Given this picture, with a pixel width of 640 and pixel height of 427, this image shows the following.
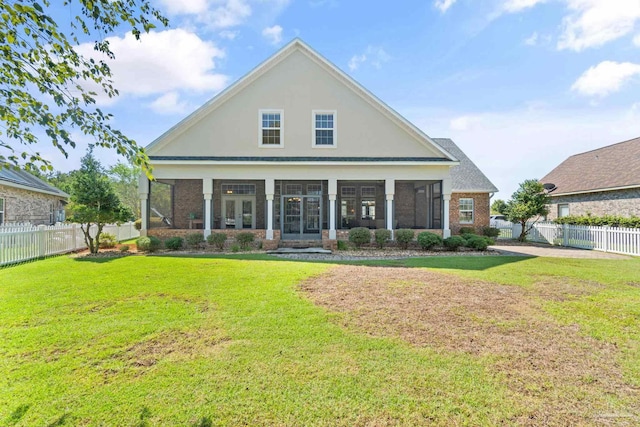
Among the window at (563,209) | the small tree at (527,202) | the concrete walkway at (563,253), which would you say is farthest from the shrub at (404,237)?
the window at (563,209)

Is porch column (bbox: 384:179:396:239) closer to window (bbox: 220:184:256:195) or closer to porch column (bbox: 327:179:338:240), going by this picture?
porch column (bbox: 327:179:338:240)

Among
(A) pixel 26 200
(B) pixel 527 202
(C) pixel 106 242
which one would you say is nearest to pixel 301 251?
(C) pixel 106 242

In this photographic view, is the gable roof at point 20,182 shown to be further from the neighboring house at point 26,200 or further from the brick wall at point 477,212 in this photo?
the brick wall at point 477,212

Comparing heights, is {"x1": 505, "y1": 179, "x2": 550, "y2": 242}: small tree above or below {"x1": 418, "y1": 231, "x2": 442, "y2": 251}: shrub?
above

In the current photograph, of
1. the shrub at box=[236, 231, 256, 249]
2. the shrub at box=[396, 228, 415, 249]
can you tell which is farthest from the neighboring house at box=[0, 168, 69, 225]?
the shrub at box=[396, 228, 415, 249]

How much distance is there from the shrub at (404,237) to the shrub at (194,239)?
8.91 m

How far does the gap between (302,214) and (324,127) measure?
4.81 meters

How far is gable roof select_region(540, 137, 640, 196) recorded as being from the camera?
1817cm

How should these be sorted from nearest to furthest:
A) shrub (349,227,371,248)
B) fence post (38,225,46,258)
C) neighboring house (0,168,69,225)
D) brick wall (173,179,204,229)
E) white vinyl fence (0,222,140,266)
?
white vinyl fence (0,222,140,266) < fence post (38,225,46,258) < shrub (349,227,371,248) < neighboring house (0,168,69,225) < brick wall (173,179,204,229)

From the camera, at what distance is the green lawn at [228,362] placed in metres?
2.77

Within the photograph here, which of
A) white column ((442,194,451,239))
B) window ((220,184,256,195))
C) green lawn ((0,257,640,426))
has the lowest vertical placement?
green lawn ((0,257,640,426))

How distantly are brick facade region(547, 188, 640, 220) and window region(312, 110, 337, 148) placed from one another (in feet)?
53.9

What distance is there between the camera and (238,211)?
61.7ft

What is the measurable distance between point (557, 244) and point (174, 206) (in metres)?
22.5
